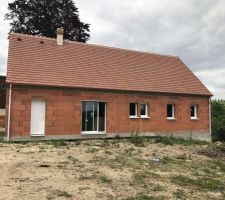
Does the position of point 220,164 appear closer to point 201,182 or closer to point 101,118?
point 201,182

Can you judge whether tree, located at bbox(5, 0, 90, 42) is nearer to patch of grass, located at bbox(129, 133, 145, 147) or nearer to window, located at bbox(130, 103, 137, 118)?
window, located at bbox(130, 103, 137, 118)

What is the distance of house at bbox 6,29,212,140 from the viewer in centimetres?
1878

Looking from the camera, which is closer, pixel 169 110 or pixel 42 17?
pixel 169 110

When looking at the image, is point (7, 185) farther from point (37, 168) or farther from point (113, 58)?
point (113, 58)

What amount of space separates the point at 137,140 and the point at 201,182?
31.5 feet

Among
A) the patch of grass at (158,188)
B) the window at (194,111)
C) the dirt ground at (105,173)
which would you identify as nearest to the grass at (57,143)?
the dirt ground at (105,173)

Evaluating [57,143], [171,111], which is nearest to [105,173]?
[57,143]

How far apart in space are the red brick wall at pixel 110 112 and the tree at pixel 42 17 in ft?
56.3

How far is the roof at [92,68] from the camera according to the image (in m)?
19.7

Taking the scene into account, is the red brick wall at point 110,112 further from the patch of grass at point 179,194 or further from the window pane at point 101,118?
the patch of grass at point 179,194

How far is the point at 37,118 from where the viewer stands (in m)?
18.9

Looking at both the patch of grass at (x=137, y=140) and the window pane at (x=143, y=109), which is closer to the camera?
the patch of grass at (x=137, y=140)

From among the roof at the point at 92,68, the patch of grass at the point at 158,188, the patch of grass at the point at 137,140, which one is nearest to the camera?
the patch of grass at the point at 158,188

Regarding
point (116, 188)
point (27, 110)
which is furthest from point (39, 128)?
point (116, 188)
